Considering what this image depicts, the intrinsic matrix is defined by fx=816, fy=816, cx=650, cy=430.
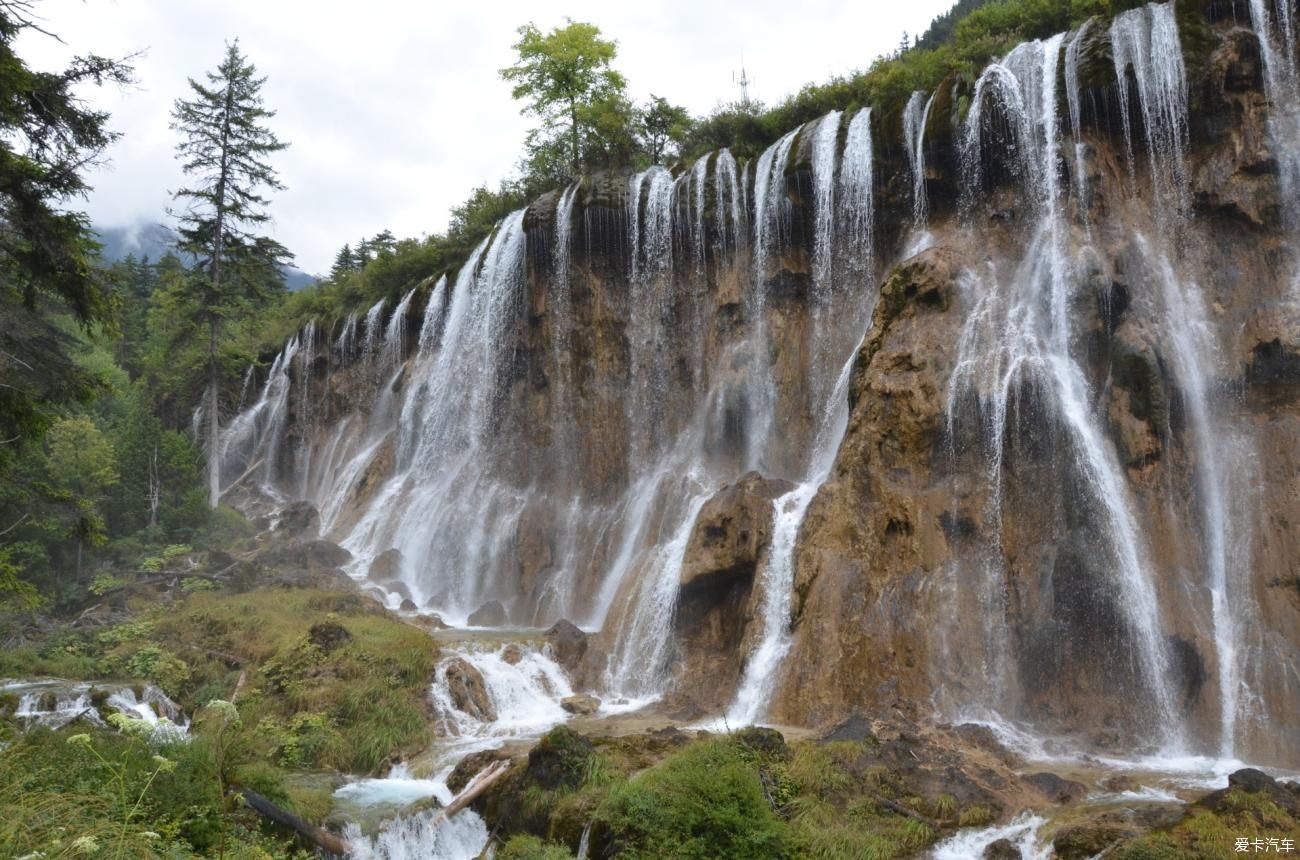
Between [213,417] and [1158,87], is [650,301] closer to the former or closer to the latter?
[1158,87]

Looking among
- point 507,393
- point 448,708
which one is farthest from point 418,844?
point 507,393

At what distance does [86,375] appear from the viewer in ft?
36.5

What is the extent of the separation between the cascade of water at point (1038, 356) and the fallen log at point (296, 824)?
10119 millimetres

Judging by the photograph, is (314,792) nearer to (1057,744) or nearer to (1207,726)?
(1057,744)

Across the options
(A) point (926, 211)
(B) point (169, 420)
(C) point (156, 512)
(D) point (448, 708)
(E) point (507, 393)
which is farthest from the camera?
(B) point (169, 420)

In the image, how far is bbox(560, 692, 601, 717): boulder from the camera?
51.8 feet

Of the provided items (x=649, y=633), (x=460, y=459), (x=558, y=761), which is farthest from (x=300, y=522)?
(x=558, y=761)

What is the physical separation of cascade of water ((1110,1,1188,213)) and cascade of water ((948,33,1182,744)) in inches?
57.1

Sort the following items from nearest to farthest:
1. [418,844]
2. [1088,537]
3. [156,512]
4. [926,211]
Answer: [418,844] → [1088,537] → [926,211] → [156,512]

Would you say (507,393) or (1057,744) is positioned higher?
(507,393)

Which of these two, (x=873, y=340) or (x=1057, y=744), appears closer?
(x=1057, y=744)

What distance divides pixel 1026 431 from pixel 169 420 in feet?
142

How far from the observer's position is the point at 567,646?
18141 mm

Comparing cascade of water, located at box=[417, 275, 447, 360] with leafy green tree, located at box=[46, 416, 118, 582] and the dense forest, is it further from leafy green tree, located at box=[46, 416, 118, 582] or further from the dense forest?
leafy green tree, located at box=[46, 416, 118, 582]
